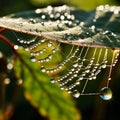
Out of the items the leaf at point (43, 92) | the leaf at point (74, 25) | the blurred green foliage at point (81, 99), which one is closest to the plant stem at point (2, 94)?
the leaf at point (43, 92)

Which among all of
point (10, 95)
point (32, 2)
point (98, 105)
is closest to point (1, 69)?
point (98, 105)

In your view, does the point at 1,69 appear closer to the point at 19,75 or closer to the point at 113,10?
the point at 19,75

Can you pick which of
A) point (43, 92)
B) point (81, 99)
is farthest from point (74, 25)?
point (81, 99)

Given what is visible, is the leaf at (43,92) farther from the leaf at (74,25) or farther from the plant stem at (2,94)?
the leaf at (74,25)

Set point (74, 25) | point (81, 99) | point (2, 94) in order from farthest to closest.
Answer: point (81, 99) < point (2, 94) < point (74, 25)

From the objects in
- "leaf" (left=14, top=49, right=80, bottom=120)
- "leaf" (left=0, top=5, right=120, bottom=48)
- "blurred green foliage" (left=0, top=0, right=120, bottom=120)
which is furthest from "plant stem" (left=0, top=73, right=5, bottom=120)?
"blurred green foliage" (left=0, top=0, right=120, bottom=120)

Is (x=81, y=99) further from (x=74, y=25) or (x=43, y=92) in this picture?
(x=74, y=25)

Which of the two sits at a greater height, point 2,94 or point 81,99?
point 2,94
